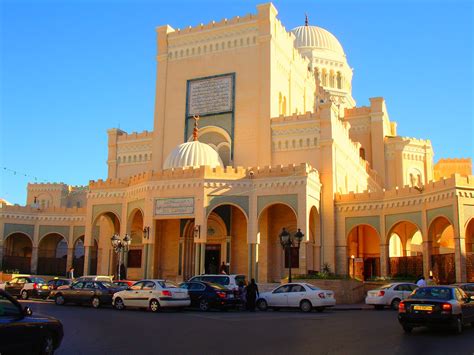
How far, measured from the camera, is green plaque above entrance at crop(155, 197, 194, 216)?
31625 millimetres

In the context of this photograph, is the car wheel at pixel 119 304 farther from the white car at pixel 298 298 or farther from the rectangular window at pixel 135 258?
the rectangular window at pixel 135 258

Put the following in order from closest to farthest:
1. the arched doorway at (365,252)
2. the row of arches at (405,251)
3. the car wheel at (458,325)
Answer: the car wheel at (458,325) → the row of arches at (405,251) → the arched doorway at (365,252)

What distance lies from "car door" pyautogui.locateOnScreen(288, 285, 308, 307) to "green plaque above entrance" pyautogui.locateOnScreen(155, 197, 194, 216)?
10.7 meters

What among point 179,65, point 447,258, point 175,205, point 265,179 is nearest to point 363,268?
point 447,258

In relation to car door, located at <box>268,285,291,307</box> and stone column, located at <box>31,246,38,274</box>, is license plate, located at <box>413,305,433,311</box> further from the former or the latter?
stone column, located at <box>31,246,38,274</box>

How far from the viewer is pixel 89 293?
22.8 meters

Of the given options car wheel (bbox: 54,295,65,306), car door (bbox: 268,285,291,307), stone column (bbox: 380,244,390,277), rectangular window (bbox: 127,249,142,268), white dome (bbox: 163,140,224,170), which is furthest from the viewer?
rectangular window (bbox: 127,249,142,268)

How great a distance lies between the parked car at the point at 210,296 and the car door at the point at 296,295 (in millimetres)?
2119

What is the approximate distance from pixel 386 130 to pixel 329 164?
16.3m

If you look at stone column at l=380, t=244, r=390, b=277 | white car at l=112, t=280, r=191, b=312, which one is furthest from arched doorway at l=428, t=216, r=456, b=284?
white car at l=112, t=280, r=191, b=312

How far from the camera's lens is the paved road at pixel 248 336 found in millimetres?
11312

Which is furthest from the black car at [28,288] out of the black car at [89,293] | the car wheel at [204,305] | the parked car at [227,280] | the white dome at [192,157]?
the white dome at [192,157]

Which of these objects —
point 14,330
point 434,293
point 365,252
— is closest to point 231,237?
point 365,252

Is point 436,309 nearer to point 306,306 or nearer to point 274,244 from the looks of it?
point 306,306
